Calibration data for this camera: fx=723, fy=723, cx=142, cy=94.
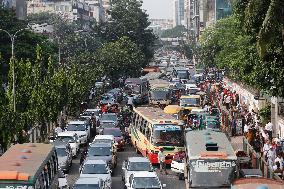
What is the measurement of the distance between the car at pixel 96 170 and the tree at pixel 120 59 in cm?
5802

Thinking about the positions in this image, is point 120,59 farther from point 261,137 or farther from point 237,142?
point 261,137

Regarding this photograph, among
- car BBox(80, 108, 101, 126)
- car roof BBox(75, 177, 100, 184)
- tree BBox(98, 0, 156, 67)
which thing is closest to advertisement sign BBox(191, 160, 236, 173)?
car roof BBox(75, 177, 100, 184)

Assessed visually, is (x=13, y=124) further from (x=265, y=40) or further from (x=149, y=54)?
(x=149, y=54)

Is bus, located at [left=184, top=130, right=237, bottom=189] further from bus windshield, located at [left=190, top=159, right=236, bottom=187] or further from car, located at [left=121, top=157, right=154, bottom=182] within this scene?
car, located at [left=121, top=157, right=154, bottom=182]

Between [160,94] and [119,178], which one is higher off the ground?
[160,94]

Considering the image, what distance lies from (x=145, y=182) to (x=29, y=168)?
660 cm

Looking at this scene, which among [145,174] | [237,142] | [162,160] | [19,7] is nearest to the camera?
[145,174]

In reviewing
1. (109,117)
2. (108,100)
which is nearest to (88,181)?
(109,117)

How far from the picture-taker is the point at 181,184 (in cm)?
3067

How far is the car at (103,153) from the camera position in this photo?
32844 mm

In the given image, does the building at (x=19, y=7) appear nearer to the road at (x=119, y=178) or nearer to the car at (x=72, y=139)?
the car at (x=72, y=139)

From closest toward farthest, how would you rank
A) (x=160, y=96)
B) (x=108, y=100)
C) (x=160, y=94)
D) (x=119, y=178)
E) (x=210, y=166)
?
(x=210, y=166)
(x=119, y=178)
(x=160, y=96)
(x=160, y=94)
(x=108, y=100)

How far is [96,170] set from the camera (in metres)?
28.9

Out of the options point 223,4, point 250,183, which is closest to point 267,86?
point 250,183
